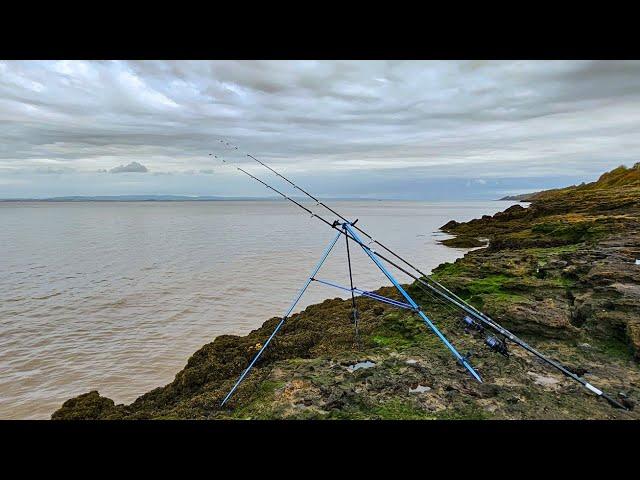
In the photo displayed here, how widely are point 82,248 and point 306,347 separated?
1062 inches

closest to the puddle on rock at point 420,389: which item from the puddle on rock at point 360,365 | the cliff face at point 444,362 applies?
the cliff face at point 444,362

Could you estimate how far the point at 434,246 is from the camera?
2916cm

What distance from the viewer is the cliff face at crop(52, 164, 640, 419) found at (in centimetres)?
408

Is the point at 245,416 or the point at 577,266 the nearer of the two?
the point at 245,416

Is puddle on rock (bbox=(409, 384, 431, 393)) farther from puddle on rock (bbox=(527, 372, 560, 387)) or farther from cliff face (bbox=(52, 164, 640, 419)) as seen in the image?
puddle on rock (bbox=(527, 372, 560, 387))

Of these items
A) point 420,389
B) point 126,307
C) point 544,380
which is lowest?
point 126,307

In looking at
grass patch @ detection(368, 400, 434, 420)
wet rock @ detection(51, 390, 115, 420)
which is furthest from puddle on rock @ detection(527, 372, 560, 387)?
wet rock @ detection(51, 390, 115, 420)

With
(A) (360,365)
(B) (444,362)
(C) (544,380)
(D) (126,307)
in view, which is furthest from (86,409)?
(D) (126,307)

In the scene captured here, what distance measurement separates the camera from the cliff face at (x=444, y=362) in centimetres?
408

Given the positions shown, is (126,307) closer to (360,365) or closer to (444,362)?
(360,365)

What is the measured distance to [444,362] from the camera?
505 cm
